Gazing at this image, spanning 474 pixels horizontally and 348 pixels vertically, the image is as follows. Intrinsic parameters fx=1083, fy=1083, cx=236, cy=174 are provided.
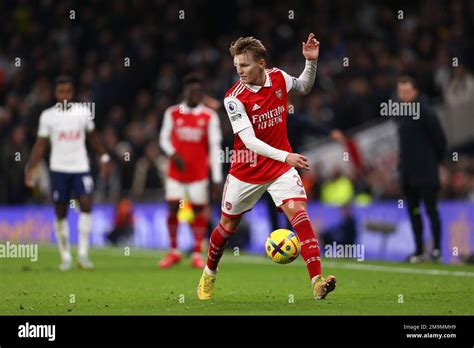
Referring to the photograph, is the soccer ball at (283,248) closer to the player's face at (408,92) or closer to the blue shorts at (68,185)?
the blue shorts at (68,185)

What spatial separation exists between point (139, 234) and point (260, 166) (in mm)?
13590

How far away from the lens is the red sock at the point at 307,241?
9609 millimetres

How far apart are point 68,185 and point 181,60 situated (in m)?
13.1

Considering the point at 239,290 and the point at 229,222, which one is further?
the point at 239,290

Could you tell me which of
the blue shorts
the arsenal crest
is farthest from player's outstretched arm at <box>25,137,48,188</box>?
the arsenal crest

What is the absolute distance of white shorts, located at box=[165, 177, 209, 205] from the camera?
609 inches

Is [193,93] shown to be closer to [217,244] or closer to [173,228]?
[173,228]

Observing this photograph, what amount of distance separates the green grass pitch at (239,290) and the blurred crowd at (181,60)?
4.79 m

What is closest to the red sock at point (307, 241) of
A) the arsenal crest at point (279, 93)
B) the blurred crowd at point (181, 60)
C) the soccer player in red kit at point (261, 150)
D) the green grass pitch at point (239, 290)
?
the soccer player in red kit at point (261, 150)
